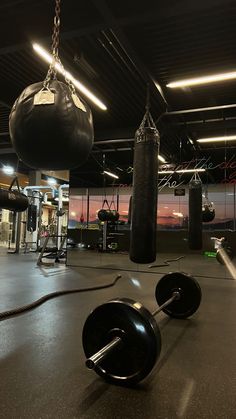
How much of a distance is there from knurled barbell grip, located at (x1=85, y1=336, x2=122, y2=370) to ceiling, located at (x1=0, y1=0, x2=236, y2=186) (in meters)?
3.10

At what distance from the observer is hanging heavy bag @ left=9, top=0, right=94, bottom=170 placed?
58.3 inches

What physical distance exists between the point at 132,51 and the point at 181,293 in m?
3.03

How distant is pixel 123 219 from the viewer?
819 centimetres

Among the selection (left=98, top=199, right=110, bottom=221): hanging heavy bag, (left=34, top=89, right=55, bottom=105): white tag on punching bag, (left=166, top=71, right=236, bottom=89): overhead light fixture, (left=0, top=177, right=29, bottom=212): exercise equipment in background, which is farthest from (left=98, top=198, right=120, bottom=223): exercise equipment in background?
(left=34, top=89, right=55, bottom=105): white tag on punching bag

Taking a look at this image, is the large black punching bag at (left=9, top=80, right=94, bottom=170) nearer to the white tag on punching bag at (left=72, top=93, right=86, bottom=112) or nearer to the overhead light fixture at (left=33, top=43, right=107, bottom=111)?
the white tag on punching bag at (left=72, top=93, right=86, bottom=112)

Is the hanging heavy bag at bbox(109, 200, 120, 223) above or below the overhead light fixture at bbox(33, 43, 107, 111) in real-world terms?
below

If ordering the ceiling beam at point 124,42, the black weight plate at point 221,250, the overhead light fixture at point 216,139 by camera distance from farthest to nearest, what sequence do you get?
the overhead light fixture at point 216,139, the black weight plate at point 221,250, the ceiling beam at point 124,42

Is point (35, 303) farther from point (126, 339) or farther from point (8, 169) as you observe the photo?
point (8, 169)

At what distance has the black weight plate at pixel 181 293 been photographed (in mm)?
3232

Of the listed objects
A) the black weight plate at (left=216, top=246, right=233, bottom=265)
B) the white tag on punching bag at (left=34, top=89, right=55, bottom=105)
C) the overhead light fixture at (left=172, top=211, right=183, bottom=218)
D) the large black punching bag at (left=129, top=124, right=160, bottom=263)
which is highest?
the white tag on punching bag at (left=34, top=89, right=55, bottom=105)

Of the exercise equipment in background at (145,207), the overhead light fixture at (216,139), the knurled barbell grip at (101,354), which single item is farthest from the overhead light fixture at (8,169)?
the knurled barbell grip at (101,354)

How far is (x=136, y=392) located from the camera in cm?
177

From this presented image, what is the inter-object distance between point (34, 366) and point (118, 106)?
16.1 ft

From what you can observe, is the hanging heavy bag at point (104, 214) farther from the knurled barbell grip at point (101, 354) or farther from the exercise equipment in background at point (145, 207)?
the knurled barbell grip at point (101, 354)
